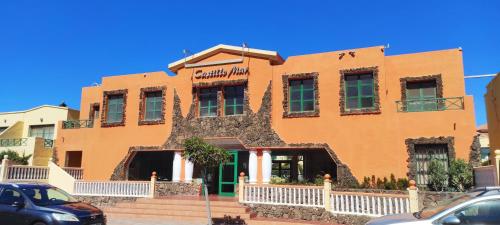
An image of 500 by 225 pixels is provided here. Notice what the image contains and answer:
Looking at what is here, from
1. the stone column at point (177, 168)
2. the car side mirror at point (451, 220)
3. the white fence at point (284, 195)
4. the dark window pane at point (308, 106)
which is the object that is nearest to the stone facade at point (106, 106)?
the stone column at point (177, 168)

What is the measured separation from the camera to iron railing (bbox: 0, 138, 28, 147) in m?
25.5

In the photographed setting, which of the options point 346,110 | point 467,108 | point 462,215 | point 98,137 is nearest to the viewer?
point 462,215

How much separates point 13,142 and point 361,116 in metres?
22.6

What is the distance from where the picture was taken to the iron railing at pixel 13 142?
25472 mm

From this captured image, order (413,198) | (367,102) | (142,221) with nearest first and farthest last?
1. (413,198)
2. (142,221)
3. (367,102)

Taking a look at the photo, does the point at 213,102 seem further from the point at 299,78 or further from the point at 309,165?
the point at 309,165

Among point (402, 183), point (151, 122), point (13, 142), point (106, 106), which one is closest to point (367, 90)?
point (402, 183)

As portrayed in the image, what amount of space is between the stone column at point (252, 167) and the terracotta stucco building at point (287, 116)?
56 millimetres

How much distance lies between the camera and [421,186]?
50.8ft

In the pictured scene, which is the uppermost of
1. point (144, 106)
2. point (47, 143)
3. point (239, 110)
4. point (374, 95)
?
point (144, 106)

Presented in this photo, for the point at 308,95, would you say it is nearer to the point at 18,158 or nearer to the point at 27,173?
the point at 27,173

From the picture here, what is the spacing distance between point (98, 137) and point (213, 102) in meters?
7.23

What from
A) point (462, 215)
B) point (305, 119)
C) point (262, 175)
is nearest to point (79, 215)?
point (462, 215)

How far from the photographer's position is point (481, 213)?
19.3 ft
